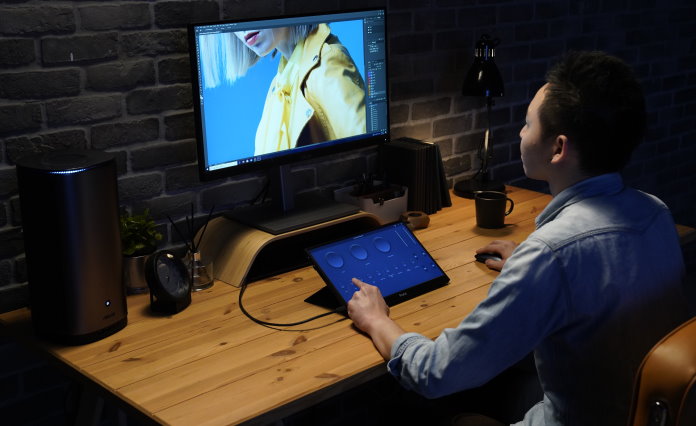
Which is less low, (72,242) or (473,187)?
(72,242)

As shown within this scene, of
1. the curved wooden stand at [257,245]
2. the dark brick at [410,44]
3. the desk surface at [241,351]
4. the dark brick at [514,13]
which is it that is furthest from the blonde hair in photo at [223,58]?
the dark brick at [514,13]

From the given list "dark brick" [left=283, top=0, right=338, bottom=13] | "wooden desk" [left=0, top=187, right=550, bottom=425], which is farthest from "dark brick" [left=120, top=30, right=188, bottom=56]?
"wooden desk" [left=0, top=187, right=550, bottom=425]

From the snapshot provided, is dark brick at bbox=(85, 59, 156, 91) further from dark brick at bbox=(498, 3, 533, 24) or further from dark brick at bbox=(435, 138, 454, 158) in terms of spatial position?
dark brick at bbox=(498, 3, 533, 24)

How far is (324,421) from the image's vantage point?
2.84m

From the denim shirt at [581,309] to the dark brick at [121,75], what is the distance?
104 cm

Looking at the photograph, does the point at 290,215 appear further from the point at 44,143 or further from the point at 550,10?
the point at 550,10

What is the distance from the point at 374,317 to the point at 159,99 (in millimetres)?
814

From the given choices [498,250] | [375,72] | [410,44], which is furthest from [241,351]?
[410,44]

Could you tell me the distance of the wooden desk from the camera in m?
1.56

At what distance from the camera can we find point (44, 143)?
1981 mm

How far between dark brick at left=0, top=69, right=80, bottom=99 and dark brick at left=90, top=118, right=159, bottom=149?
0.12m

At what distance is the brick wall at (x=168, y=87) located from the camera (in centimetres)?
195

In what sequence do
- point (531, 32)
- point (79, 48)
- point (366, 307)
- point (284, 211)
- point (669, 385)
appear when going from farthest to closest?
point (531, 32) < point (284, 211) < point (79, 48) < point (366, 307) < point (669, 385)

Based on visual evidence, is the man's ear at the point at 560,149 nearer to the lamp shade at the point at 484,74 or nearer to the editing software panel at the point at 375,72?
the editing software panel at the point at 375,72
